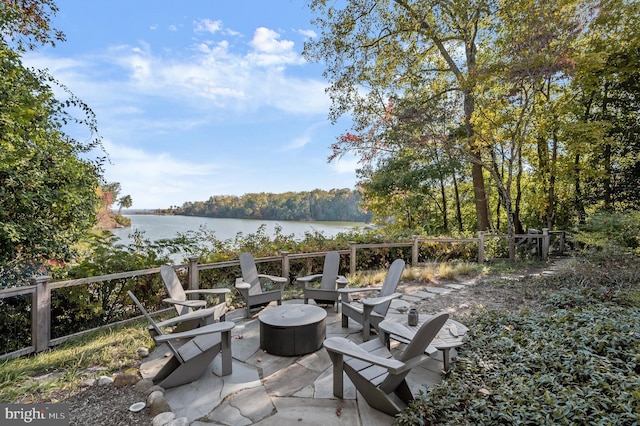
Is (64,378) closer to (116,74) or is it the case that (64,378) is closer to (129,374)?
(129,374)

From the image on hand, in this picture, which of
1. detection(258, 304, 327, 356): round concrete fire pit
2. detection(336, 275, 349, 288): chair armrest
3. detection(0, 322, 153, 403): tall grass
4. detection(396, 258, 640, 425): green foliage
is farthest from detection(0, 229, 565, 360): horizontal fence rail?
detection(396, 258, 640, 425): green foliage

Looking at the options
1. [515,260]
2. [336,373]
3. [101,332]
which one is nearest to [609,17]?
[515,260]

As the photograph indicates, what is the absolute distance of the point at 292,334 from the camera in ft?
10.8

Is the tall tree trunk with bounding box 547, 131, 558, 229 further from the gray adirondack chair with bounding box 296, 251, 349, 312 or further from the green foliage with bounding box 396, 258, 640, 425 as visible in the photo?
the gray adirondack chair with bounding box 296, 251, 349, 312

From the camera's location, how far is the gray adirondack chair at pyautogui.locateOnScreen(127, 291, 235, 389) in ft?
8.82

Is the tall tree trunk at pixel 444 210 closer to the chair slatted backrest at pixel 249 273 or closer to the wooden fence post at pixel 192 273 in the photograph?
the chair slatted backrest at pixel 249 273

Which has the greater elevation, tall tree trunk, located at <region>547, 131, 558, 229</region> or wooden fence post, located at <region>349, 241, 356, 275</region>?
tall tree trunk, located at <region>547, 131, 558, 229</region>

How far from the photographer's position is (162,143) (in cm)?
1064

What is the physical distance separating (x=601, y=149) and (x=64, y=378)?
13413 millimetres

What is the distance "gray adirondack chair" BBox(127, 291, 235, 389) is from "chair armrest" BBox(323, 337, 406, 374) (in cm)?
102

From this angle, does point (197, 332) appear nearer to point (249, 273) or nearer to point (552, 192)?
point (249, 273)

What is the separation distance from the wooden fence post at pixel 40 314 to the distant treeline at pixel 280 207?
13.1m

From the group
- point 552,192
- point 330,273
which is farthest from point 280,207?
point 330,273

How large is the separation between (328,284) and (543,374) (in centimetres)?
307
